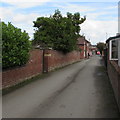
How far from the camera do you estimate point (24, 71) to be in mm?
10367

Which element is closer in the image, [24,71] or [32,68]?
[24,71]

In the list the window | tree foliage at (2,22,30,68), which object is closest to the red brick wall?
tree foliage at (2,22,30,68)

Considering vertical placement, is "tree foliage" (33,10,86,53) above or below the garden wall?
above

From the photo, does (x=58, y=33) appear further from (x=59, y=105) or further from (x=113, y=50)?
(x=59, y=105)

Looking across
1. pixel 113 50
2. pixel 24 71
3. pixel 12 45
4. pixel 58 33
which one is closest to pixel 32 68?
pixel 24 71

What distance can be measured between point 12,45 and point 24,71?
8.96 ft

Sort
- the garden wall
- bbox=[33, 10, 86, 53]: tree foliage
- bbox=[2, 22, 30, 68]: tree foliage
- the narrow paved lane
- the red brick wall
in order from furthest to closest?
bbox=[33, 10, 86, 53]: tree foliage
the garden wall
the red brick wall
bbox=[2, 22, 30, 68]: tree foliage
the narrow paved lane

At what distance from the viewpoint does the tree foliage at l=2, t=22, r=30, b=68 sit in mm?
7699

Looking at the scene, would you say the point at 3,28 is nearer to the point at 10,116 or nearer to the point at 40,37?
the point at 10,116

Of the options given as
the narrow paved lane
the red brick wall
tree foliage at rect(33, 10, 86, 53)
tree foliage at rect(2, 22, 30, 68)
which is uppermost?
tree foliage at rect(33, 10, 86, 53)

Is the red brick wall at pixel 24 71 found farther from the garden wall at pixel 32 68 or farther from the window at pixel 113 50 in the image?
the window at pixel 113 50

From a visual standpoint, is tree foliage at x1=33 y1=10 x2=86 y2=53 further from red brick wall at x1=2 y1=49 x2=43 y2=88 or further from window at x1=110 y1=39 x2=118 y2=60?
window at x1=110 y1=39 x2=118 y2=60

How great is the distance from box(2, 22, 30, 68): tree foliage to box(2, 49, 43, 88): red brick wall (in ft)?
1.75

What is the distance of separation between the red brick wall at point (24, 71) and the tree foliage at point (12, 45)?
53 cm
